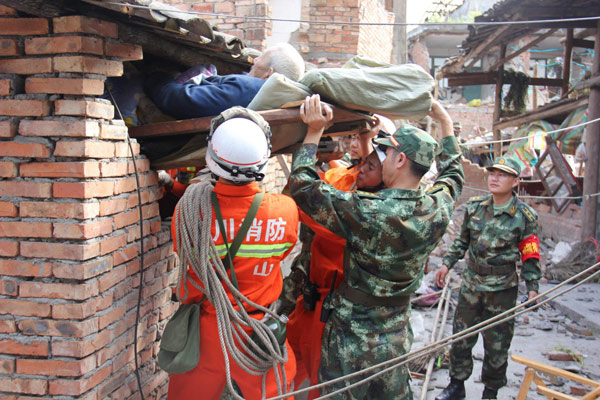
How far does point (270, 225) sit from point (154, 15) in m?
1.12

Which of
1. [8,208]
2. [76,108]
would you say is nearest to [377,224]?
[76,108]

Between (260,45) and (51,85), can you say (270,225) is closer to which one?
(51,85)

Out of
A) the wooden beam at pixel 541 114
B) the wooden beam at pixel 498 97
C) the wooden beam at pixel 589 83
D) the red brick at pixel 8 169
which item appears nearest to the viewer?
the red brick at pixel 8 169

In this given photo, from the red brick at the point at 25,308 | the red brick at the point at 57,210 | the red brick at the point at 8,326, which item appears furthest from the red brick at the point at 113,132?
the red brick at the point at 8,326

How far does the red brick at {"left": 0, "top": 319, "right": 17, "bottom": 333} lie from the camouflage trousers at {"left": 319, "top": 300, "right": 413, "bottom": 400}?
166 cm

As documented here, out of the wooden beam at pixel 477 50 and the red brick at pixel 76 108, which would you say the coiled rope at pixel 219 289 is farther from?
the wooden beam at pixel 477 50

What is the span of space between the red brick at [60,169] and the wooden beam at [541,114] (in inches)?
350

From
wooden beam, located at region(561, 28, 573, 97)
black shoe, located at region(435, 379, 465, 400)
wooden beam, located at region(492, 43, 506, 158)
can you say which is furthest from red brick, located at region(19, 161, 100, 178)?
wooden beam, located at region(492, 43, 506, 158)

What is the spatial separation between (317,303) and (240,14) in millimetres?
4875

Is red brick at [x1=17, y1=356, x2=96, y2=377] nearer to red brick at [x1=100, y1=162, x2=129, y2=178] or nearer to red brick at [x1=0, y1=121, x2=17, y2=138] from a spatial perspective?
red brick at [x1=100, y1=162, x2=129, y2=178]

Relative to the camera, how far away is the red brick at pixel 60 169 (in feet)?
7.73

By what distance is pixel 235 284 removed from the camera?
97.4 inches

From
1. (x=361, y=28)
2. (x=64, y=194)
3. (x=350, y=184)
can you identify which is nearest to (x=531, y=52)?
(x=361, y=28)

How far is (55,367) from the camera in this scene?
237 cm
